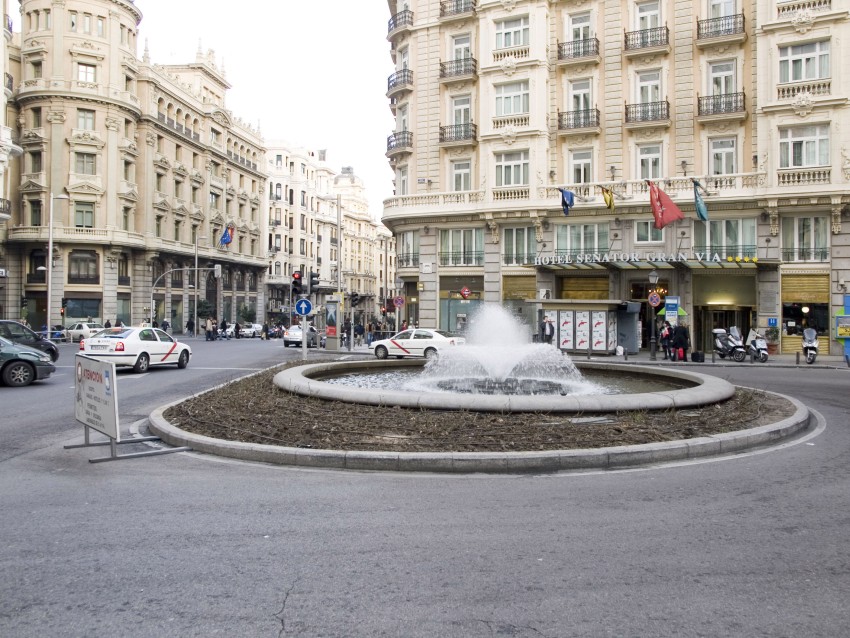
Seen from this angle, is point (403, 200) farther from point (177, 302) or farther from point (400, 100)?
point (177, 302)

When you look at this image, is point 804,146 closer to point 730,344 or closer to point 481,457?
point 730,344

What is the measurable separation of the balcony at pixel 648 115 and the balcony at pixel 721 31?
10.7 ft

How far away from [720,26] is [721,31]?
326 millimetres

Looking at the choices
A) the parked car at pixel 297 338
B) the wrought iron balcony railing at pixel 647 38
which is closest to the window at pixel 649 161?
the wrought iron balcony railing at pixel 647 38

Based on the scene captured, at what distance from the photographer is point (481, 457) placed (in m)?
7.84

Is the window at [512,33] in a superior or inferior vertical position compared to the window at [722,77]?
superior

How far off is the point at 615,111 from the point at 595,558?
32.9m

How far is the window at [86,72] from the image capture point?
52.4m

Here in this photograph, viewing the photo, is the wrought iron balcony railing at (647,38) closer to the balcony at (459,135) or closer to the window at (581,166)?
the window at (581,166)

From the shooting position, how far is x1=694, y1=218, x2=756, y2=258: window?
3145 centimetres

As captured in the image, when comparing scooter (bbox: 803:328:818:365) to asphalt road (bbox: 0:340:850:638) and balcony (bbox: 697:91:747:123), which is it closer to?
balcony (bbox: 697:91:747:123)

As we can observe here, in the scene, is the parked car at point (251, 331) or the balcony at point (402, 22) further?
the parked car at point (251, 331)

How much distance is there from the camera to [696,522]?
5793mm

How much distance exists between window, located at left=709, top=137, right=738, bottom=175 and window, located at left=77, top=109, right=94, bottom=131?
45.1 metres
